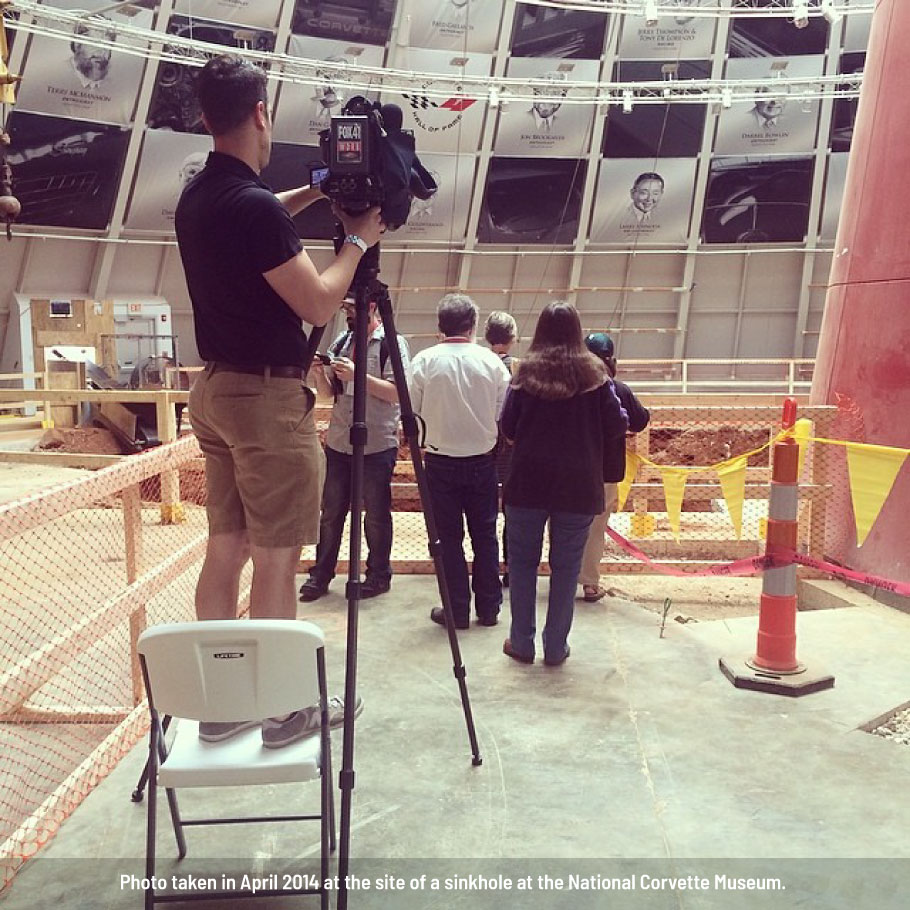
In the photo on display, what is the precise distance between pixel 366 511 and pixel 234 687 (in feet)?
9.70

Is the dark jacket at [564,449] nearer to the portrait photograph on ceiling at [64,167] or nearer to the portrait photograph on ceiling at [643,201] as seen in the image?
the portrait photograph on ceiling at [64,167]

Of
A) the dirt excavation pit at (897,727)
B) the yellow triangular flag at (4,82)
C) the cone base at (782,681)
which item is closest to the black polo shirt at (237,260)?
the cone base at (782,681)

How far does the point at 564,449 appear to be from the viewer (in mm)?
3617

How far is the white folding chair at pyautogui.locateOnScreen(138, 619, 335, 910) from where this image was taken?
1.80 m

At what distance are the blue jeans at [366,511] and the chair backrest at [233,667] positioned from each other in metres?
2.71

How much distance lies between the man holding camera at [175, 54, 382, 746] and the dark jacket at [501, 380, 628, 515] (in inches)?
57.9

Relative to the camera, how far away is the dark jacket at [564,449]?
362 cm

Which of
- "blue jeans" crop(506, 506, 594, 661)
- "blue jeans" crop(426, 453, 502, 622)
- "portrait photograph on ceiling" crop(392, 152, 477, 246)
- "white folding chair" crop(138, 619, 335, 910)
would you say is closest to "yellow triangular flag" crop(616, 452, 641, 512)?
"blue jeans" crop(426, 453, 502, 622)

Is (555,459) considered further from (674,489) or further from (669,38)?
(669,38)

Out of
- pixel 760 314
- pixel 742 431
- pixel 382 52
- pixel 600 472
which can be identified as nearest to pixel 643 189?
pixel 760 314

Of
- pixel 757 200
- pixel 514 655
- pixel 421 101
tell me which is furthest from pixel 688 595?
pixel 757 200

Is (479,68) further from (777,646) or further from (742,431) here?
(777,646)

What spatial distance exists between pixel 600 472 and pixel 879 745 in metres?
1.45

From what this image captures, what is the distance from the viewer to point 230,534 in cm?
250
